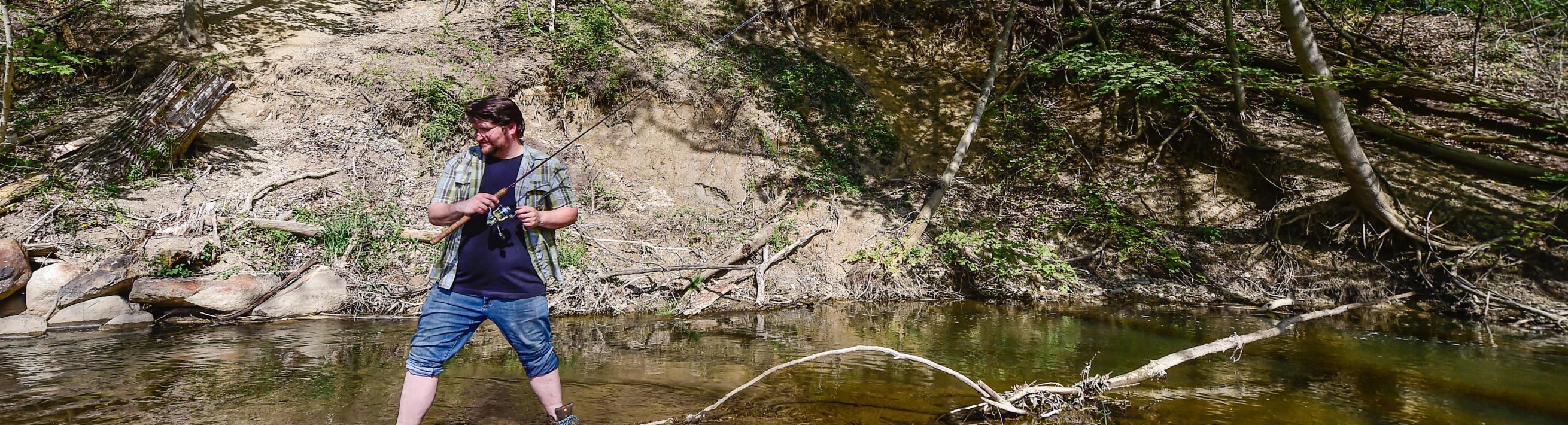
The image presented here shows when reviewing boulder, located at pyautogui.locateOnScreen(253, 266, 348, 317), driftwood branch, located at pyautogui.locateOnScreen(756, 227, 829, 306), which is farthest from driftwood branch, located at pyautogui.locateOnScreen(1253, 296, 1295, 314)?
boulder, located at pyautogui.locateOnScreen(253, 266, 348, 317)

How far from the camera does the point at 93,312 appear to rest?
5.85 m

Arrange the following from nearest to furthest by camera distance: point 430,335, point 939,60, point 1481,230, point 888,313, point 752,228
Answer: point 430,335, point 888,313, point 1481,230, point 752,228, point 939,60

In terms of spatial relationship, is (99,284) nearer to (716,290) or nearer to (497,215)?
(716,290)

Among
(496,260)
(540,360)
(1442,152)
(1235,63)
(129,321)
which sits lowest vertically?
(129,321)

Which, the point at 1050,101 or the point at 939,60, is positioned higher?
the point at 939,60

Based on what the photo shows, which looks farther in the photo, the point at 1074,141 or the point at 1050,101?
the point at 1050,101

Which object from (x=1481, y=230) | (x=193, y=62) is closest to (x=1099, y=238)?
(x=1481, y=230)

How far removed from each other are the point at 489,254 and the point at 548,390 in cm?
68

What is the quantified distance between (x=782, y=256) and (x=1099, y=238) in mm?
4515

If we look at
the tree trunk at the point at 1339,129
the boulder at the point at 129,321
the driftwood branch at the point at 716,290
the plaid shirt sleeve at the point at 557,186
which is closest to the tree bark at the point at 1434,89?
the tree trunk at the point at 1339,129

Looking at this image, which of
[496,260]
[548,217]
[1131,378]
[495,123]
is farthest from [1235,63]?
[496,260]

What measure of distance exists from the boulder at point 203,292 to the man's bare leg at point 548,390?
201 inches

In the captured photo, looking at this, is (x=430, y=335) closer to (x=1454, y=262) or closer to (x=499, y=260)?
(x=499, y=260)

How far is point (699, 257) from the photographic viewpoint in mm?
8242
